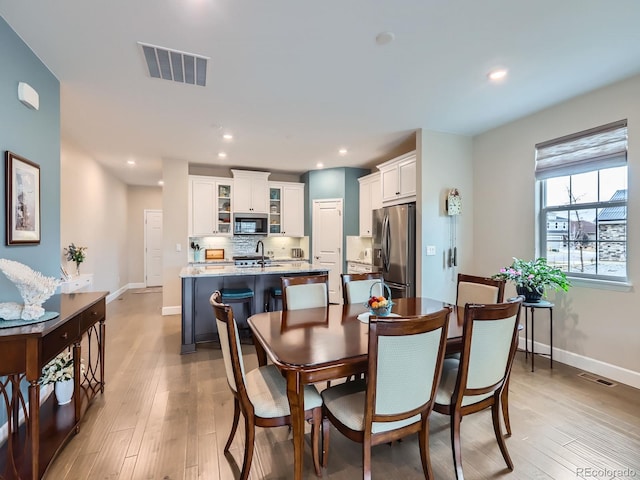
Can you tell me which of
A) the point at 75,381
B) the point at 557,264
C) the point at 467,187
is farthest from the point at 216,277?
the point at 557,264

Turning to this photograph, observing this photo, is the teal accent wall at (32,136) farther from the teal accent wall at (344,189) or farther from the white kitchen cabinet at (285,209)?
the teal accent wall at (344,189)

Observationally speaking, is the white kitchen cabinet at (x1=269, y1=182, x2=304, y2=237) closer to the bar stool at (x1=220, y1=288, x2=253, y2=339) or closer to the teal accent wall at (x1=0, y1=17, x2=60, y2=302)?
the bar stool at (x1=220, y1=288, x2=253, y2=339)

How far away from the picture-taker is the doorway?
8281 millimetres

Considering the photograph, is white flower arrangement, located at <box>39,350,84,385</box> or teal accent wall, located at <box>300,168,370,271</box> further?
teal accent wall, located at <box>300,168,370,271</box>

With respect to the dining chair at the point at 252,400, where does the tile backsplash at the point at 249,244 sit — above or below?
above

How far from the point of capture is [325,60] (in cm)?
241

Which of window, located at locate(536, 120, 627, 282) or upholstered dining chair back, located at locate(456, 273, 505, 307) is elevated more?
window, located at locate(536, 120, 627, 282)

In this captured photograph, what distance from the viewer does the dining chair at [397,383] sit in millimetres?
1389

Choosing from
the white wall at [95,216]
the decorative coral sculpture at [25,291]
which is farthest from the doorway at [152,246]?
the decorative coral sculpture at [25,291]

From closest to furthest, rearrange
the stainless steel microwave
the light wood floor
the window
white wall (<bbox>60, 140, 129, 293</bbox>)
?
1. the light wood floor
2. the window
3. white wall (<bbox>60, 140, 129, 293</bbox>)
4. the stainless steel microwave

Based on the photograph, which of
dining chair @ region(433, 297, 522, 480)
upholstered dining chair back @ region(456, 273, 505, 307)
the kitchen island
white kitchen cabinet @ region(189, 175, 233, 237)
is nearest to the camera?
dining chair @ region(433, 297, 522, 480)

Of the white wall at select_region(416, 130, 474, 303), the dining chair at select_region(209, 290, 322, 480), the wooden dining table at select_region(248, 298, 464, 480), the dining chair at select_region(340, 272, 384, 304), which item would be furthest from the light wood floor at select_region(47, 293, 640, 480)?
the white wall at select_region(416, 130, 474, 303)

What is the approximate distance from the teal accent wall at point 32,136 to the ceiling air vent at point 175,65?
2.61ft

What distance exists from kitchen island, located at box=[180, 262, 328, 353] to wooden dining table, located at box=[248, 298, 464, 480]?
66.9 inches
